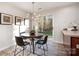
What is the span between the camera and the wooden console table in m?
2.13

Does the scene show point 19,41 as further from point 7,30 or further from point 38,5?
point 38,5

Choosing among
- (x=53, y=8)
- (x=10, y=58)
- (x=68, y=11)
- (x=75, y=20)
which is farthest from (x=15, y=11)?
(x=75, y=20)

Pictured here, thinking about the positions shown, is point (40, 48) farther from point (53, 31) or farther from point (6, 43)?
point (6, 43)

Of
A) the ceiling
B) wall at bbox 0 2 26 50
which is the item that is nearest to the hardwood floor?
wall at bbox 0 2 26 50

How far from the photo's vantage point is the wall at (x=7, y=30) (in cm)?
208

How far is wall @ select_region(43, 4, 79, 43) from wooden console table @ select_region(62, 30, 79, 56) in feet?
0.39

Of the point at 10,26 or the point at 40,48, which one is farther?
the point at 40,48

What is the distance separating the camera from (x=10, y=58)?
207cm

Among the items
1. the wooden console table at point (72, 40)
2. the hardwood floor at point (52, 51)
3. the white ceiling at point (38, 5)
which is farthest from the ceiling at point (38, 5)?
the hardwood floor at point (52, 51)

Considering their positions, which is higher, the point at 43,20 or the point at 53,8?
the point at 53,8

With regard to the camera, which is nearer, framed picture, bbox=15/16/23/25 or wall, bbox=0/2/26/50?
wall, bbox=0/2/26/50

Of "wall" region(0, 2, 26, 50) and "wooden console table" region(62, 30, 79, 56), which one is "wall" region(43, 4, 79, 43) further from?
"wall" region(0, 2, 26, 50)

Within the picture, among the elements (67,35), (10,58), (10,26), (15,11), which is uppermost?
(15,11)

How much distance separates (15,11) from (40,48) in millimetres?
913
